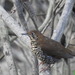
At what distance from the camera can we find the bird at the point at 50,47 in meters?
3.00

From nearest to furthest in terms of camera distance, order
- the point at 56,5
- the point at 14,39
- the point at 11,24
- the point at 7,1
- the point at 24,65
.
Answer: the point at 11,24
the point at 56,5
the point at 14,39
the point at 24,65
the point at 7,1

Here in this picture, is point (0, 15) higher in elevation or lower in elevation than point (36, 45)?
higher

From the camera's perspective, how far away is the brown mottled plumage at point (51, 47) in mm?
3018

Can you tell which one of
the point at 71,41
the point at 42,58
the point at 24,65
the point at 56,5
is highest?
the point at 56,5

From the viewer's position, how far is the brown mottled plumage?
3.02 meters

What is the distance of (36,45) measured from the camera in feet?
10.0

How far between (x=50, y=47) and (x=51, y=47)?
2cm

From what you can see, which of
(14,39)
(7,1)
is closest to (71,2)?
(14,39)

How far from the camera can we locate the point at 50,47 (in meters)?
3.09

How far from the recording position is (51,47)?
10.1ft

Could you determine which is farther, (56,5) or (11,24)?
(56,5)

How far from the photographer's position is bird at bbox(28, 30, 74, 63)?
3.00 metres

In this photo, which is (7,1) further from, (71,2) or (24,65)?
(71,2)

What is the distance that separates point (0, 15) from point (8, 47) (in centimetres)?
35
